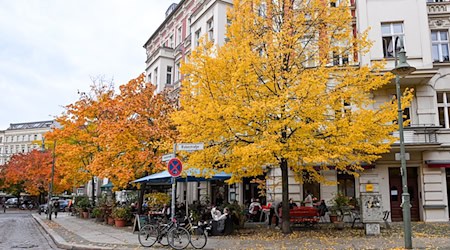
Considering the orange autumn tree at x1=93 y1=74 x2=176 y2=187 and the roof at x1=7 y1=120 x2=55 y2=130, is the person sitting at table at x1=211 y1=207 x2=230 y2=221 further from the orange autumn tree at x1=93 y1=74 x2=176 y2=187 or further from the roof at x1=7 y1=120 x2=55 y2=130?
the roof at x1=7 y1=120 x2=55 y2=130

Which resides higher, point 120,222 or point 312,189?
point 312,189

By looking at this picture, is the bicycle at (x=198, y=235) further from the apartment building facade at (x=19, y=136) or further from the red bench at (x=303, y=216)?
the apartment building facade at (x=19, y=136)

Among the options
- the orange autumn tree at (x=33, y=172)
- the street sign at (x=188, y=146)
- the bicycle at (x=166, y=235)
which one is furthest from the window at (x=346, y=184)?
the orange autumn tree at (x=33, y=172)

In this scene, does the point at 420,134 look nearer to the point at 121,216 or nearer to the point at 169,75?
the point at 121,216

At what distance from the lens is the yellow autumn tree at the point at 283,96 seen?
41.5 ft

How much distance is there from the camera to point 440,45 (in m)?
21.5

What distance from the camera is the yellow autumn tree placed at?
1264 centimetres

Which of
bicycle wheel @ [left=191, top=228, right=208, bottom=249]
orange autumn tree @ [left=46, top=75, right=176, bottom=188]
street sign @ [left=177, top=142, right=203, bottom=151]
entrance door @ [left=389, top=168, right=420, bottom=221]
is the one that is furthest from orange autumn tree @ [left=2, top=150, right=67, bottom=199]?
entrance door @ [left=389, top=168, right=420, bottom=221]

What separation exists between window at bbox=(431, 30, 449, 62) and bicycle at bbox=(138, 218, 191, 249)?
56.3ft

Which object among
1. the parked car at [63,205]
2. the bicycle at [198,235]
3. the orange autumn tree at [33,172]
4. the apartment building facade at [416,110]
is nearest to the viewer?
the bicycle at [198,235]

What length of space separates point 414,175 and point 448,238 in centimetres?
831

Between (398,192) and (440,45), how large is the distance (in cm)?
849

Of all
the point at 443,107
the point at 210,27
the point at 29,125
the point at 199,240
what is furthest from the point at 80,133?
the point at 29,125

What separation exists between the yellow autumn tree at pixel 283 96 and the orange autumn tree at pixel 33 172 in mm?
32643
